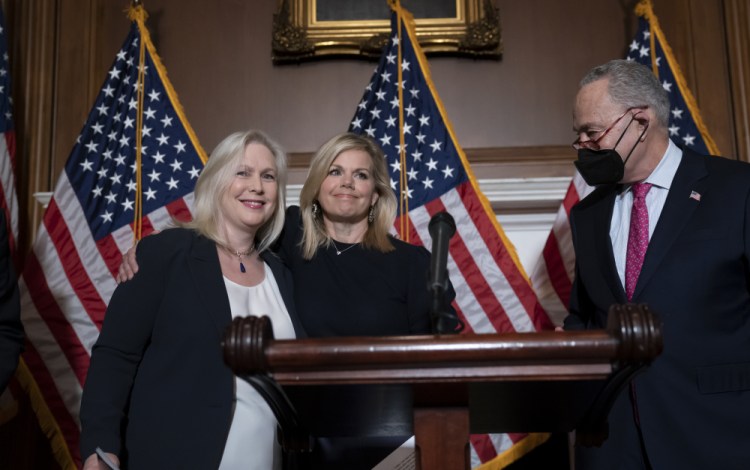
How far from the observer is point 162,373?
6.92 ft

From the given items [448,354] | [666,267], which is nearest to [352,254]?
[666,267]

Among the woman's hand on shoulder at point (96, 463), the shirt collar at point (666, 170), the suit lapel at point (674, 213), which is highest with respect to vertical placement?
the shirt collar at point (666, 170)

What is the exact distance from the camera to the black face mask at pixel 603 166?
2.31 metres

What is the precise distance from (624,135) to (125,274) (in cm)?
152

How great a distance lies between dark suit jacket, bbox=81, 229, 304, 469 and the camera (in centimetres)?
203

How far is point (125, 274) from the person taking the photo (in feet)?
7.28

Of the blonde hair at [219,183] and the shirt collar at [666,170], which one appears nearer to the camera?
the shirt collar at [666,170]

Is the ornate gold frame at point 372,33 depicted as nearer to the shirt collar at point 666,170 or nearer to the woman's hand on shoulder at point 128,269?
the shirt collar at point 666,170

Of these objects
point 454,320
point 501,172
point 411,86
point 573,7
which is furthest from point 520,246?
→ point 454,320

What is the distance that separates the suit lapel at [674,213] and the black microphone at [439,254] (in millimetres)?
977

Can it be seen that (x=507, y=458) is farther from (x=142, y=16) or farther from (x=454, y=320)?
(x=142, y=16)

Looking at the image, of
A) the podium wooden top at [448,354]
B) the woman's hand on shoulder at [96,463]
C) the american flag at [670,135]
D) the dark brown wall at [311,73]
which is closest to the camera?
the podium wooden top at [448,354]

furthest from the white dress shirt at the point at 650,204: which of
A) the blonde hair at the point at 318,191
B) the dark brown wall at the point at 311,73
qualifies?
the dark brown wall at the point at 311,73

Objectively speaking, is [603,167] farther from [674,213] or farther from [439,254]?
[439,254]
